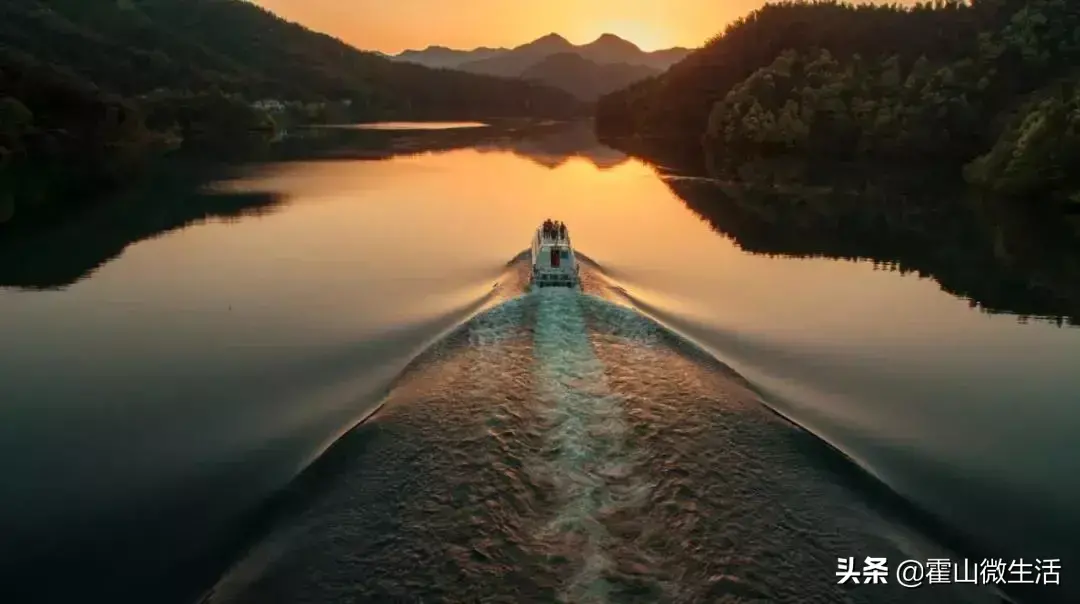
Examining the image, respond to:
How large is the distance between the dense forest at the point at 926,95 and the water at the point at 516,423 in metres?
22.0

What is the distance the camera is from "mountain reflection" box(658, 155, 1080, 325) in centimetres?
2755

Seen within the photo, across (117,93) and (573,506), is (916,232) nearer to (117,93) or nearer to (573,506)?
(573,506)

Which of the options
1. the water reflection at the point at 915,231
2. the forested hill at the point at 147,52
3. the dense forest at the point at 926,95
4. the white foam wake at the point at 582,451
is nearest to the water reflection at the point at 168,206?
the white foam wake at the point at 582,451

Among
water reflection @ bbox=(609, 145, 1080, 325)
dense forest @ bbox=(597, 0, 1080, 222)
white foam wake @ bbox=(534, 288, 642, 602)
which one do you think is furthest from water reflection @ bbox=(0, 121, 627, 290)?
water reflection @ bbox=(609, 145, 1080, 325)

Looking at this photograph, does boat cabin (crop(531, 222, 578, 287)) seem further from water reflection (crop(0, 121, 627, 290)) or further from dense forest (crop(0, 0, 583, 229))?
dense forest (crop(0, 0, 583, 229))

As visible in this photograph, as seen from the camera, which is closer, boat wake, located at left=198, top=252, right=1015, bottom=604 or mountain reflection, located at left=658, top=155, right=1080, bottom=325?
boat wake, located at left=198, top=252, right=1015, bottom=604

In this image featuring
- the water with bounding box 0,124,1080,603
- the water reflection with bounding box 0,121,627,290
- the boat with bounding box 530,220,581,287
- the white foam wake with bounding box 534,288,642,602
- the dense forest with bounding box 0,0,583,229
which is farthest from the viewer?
the dense forest with bounding box 0,0,583,229

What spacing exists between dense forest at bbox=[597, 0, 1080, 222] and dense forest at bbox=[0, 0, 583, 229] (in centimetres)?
5872

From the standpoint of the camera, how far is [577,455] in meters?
12.1

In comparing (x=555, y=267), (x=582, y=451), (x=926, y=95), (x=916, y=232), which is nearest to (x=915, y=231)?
(x=916, y=232)

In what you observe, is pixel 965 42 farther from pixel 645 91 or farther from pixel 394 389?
pixel 394 389

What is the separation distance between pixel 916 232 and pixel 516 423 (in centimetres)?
3288

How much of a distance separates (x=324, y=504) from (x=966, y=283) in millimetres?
25429

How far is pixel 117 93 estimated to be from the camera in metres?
110
